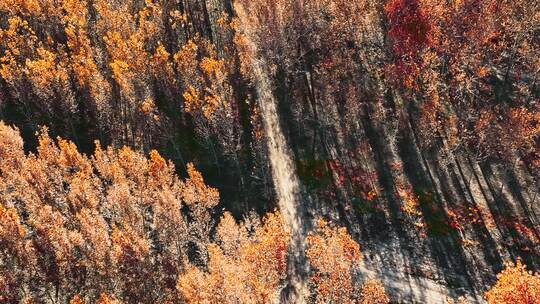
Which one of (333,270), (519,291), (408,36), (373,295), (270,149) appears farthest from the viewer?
(408,36)

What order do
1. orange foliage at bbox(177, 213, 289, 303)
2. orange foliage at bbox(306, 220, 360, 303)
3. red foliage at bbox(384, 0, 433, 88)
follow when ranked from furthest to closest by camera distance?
1. red foliage at bbox(384, 0, 433, 88)
2. orange foliage at bbox(306, 220, 360, 303)
3. orange foliage at bbox(177, 213, 289, 303)

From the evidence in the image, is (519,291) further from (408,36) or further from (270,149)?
(408,36)

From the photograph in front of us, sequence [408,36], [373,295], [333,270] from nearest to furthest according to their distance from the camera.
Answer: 1. [333,270]
2. [373,295]
3. [408,36]

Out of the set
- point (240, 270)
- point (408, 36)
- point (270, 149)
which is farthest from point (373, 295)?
point (408, 36)

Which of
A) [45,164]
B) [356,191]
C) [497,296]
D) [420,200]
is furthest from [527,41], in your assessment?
[45,164]

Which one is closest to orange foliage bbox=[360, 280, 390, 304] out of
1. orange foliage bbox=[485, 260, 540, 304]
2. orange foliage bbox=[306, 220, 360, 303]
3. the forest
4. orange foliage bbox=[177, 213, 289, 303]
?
the forest

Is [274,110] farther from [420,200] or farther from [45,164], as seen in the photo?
[45,164]

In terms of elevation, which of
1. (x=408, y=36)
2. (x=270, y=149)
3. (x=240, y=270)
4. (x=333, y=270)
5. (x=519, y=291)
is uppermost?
(x=408, y=36)

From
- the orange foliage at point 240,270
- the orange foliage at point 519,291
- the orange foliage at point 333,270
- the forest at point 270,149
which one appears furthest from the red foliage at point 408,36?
the orange foliage at point 519,291

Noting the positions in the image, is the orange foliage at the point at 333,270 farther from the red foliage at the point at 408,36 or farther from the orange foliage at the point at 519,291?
the red foliage at the point at 408,36

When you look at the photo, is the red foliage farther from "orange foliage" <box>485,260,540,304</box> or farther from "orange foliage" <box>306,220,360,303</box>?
"orange foliage" <box>485,260,540,304</box>
